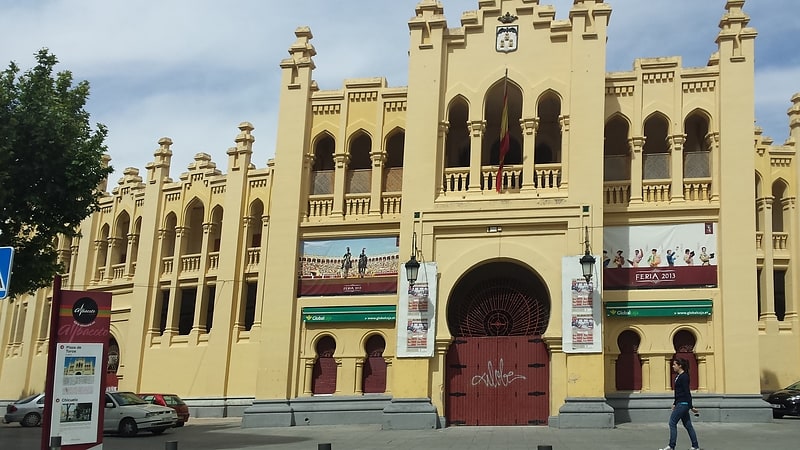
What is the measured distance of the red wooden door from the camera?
71.9 feet

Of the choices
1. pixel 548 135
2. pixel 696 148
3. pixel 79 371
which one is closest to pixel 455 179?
pixel 548 135

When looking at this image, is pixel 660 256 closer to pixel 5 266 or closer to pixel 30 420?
pixel 5 266

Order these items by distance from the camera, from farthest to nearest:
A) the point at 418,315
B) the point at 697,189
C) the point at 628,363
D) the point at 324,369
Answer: the point at 324,369 → the point at 697,189 → the point at 628,363 → the point at 418,315

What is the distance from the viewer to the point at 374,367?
80.0ft

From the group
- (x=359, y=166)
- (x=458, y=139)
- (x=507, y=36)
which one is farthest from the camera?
(x=359, y=166)

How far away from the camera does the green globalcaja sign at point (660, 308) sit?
73.8 ft

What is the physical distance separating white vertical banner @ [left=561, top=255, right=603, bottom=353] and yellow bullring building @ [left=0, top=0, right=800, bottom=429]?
0.05 m

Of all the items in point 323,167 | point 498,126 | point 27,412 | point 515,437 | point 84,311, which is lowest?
point 27,412

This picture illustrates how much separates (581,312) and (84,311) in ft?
39.3

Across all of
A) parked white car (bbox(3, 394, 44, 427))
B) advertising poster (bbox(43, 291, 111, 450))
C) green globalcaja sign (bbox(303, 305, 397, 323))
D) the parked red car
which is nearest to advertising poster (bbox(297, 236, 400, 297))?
green globalcaja sign (bbox(303, 305, 397, 323))

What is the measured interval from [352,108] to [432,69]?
3.16m

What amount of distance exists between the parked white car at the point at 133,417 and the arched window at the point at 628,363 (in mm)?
12558

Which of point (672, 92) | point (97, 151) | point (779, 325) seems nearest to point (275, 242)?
point (97, 151)

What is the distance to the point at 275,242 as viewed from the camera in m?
24.9
